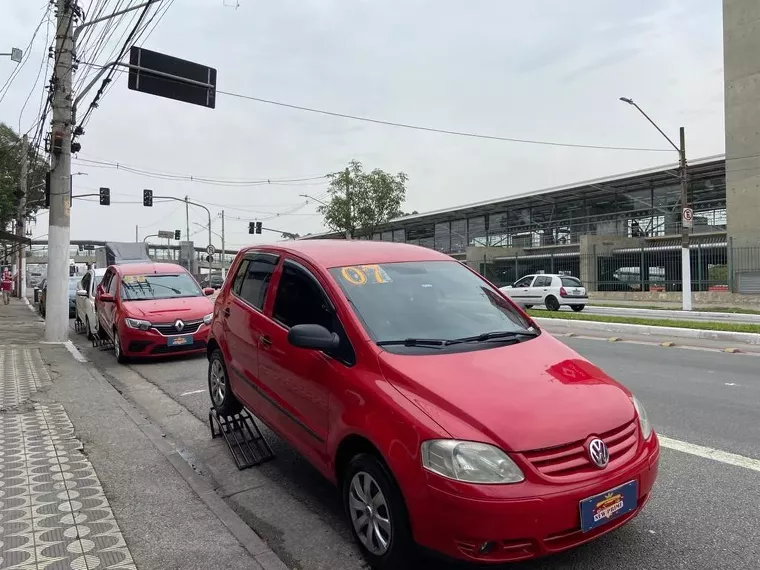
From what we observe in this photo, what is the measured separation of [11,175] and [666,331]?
22869 mm

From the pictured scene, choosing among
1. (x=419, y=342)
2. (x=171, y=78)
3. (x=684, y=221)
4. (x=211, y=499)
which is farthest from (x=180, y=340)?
(x=684, y=221)

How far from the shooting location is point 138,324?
30.9 ft

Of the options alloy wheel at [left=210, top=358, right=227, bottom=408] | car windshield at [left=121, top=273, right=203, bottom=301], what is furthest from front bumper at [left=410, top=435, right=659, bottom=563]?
car windshield at [left=121, top=273, right=203, bottom=301]

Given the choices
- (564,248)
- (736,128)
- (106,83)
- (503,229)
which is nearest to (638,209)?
(564,248)

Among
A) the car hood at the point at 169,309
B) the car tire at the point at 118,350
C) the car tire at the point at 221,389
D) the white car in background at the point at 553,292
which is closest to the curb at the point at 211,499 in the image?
the car tire at the point at 221,389

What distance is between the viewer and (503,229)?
51.2 metres

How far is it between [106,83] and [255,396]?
11228mm

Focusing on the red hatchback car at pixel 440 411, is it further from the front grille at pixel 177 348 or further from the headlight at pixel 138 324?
the headlight at pixel 138 324

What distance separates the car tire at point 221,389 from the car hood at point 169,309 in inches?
159

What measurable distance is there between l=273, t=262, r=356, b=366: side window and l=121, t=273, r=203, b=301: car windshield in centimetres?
680

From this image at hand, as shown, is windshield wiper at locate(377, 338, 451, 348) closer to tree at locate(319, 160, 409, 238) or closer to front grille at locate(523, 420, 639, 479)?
front grille at locate(523, 420, 639, 479)

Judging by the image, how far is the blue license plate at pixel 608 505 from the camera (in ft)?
8.73

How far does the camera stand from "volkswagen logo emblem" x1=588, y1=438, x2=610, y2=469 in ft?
8.96

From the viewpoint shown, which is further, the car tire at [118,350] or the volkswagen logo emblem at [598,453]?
the car tire at [118,350]
